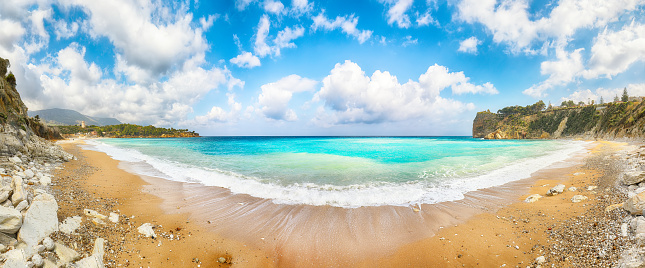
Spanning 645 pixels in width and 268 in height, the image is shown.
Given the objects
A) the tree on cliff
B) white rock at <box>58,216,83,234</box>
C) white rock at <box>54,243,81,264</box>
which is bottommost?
white rock at <box>54,243,81,264</box>

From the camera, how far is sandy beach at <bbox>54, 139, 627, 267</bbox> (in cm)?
488

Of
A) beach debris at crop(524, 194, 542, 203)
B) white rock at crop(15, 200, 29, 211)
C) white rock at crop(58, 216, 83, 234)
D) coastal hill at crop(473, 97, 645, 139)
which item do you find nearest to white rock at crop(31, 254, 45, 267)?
white rock at crop(58, 216, 83, 234)

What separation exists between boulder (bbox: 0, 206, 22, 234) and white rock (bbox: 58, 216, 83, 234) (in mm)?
932

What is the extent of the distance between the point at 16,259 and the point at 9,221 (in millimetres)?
1050

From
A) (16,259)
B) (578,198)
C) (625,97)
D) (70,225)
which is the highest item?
(625,97)

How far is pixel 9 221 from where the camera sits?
3648mm

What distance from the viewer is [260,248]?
218 inches

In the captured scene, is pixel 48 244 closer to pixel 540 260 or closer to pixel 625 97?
pixel 540 260

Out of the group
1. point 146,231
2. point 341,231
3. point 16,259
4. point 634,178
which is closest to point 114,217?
point 146,231

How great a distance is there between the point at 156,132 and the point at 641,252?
19761cm

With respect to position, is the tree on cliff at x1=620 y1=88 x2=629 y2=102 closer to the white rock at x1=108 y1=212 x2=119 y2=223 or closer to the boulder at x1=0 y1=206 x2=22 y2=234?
the white rock at x1=108 y1=212 x2=119 y2=223

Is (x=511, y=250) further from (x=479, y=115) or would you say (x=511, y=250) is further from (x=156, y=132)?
(x=156, y=132)

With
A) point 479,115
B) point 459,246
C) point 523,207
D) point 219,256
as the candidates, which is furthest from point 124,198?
point 479,115

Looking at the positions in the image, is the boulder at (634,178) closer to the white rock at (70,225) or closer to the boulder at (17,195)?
the white rock at (70,225)
